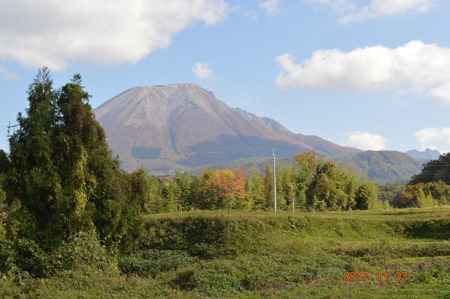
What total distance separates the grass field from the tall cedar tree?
Result: 2.71 meters

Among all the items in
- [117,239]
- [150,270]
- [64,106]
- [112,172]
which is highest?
[64,106]

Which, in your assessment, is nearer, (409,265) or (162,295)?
(162,295)

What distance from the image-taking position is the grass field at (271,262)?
43.0ft

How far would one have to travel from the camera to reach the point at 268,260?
17234 millimetres

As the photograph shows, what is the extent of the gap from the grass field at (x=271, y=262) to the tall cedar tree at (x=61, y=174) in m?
2.71

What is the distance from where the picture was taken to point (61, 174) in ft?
57.9

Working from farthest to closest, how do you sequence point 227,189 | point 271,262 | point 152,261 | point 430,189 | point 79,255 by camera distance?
point 430,189
point 227,189
point 152,261
point 271,262
point 79,255

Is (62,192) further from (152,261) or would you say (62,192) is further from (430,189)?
(430,189)

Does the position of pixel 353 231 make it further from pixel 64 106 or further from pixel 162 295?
pixel 64 106

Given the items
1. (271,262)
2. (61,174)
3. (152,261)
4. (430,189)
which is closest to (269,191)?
(430,189)

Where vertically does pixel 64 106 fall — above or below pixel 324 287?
above

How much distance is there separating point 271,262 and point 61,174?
405 inches

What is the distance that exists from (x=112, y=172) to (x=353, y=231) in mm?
17141

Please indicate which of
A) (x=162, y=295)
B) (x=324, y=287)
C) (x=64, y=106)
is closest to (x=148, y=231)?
(x=64, y=106)
